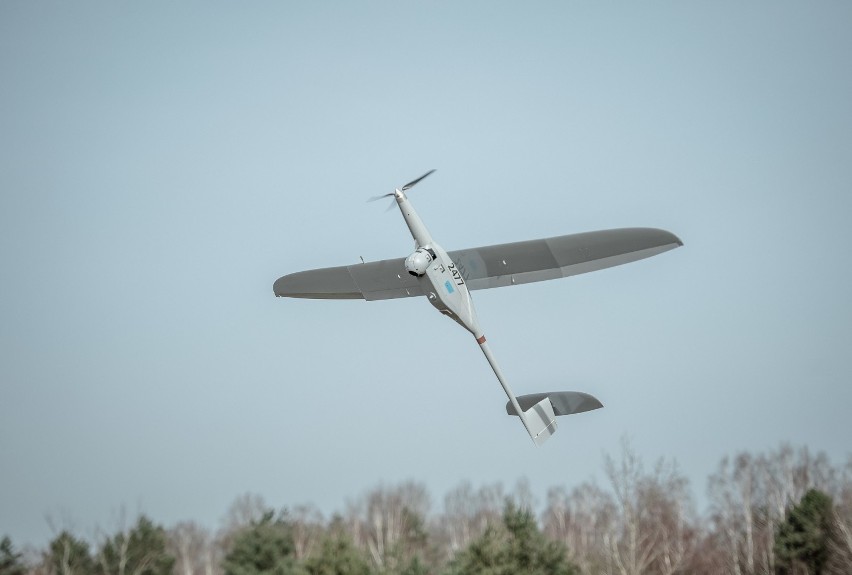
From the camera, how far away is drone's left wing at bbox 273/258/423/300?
59.4ft

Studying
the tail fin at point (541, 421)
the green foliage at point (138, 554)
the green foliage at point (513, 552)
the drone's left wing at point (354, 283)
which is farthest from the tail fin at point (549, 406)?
the green foliage at point (138, 554)

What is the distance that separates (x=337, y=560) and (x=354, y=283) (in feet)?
53.8

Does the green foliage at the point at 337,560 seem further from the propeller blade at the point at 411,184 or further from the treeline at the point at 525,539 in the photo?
the propeller blade at the point at 411,184

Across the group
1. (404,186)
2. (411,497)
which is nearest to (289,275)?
(404,186)

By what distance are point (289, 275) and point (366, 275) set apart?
1.83 meters

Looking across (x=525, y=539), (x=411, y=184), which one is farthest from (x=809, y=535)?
(x=411, y=184)

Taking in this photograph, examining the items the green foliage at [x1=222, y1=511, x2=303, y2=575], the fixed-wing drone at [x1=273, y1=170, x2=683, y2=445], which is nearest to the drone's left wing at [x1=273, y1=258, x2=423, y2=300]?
the fixed-wing drone at [x1=273, y1=170, x2=683, y2=445]

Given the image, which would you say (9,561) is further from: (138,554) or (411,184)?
(411,184)

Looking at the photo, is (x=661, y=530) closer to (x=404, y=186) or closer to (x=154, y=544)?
(x=154, y=544)

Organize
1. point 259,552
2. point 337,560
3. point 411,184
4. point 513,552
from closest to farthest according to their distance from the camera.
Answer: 1. point 411,184
2. point 337,560
3. point 513,552
4. point 259,552

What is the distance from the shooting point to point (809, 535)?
49156mm

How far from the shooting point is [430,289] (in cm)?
1606

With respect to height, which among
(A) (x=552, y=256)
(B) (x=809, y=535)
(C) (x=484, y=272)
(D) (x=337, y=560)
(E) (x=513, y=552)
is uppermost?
(C) (x=484, y=272)

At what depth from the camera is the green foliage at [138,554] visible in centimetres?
4525
